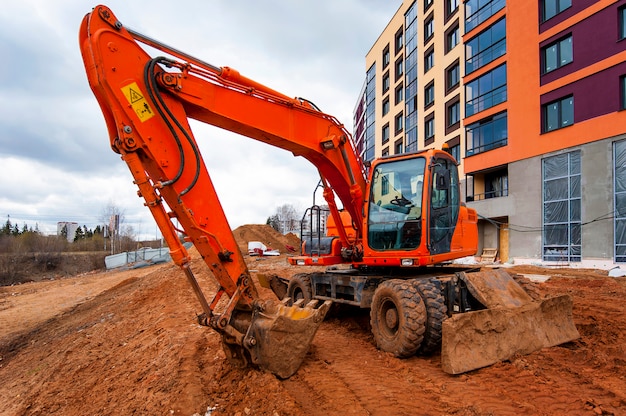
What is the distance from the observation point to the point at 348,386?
4715 millimetres

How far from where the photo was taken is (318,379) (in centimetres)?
487

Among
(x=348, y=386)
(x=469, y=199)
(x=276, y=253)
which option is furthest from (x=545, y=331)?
(x=276, y=253)

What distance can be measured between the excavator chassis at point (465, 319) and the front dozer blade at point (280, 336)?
0.38 meters

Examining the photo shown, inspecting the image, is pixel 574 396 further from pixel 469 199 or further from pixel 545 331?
pixel 469 199

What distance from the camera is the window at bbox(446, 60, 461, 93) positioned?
97.2 ft

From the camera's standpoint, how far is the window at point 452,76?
1166 inches

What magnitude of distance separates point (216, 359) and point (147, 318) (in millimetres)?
5658

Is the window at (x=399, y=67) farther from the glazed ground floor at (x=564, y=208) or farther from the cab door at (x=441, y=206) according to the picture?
the cab door at (x=441, y=206)

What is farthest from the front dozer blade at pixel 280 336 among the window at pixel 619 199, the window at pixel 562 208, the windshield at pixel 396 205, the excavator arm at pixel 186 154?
the window at pixel 562 208

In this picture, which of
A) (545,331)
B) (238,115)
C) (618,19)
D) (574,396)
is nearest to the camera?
(574,396)

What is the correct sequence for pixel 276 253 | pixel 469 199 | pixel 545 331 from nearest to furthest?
pixel 545 331 < pixel 469 199 < pixel 276 253

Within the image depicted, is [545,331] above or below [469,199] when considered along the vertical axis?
below

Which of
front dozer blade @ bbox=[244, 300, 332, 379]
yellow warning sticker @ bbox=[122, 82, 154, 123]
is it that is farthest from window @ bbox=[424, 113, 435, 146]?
yellow warning sticker @ bbox=[122, 82, 154, 123]

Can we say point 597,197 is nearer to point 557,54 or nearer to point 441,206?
point 557,54
